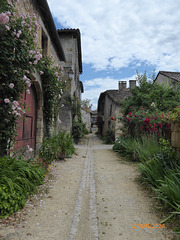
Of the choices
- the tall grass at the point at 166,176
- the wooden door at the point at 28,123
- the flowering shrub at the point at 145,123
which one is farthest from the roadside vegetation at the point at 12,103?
the flowering shrub at the point at 145,123

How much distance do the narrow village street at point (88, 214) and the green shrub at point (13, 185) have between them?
0.15 meters

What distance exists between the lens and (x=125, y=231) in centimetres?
207

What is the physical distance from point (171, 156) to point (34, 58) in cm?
357

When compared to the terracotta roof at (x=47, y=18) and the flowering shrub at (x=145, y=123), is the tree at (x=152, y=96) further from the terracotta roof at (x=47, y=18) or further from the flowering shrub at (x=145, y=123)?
the terracotta roof at (x=47, y=18)

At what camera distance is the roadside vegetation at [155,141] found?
2.61 meters

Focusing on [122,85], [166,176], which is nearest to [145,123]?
[166,176]

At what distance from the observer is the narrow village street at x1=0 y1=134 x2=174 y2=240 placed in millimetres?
1997

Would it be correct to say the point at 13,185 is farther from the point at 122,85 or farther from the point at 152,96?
the point at 122,85

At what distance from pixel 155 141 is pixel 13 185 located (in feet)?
14.4

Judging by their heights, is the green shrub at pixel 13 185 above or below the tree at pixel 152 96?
below

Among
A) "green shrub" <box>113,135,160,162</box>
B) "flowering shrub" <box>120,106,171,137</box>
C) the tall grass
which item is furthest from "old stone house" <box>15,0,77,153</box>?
"flowering shrub" <box>120,106,171,137</box>

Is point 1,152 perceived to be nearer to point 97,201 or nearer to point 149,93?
point 97,201

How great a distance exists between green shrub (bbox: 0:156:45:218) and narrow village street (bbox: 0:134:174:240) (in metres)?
0.15

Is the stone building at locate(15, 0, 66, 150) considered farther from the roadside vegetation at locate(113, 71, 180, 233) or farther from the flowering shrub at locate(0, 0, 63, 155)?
the roadside vegetation at locate(113, 71, 180, 233)
